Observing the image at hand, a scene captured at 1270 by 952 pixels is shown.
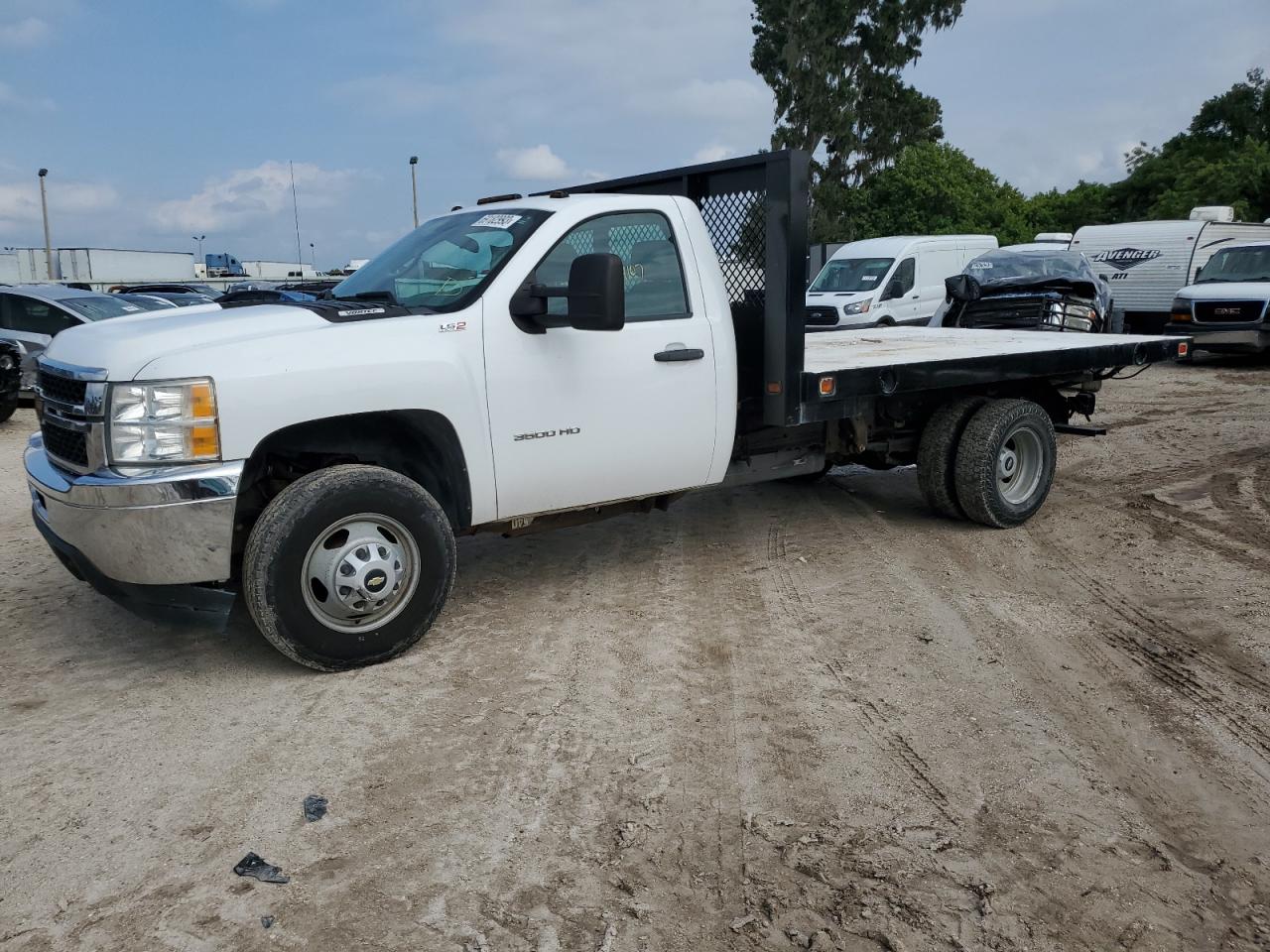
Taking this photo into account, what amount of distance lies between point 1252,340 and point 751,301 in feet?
46.9

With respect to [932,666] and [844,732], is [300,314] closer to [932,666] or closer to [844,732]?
[844,732]

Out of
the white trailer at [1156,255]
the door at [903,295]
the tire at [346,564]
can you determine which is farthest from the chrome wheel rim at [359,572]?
the white trailer at [1156,255]

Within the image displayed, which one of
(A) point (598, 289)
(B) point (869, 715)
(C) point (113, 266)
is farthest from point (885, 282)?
(C) point (113, 266)

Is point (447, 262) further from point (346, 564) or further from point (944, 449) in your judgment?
point (944, 449)

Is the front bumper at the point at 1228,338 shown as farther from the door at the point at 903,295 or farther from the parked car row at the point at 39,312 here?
the parked car row at the point at 39,312

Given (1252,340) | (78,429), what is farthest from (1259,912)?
(1252,340)

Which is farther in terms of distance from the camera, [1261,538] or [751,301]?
[1261,538]

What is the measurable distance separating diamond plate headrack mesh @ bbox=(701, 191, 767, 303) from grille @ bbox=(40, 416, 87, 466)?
322 cm

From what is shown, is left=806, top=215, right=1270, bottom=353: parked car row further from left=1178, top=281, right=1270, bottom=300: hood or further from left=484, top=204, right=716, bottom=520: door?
left=484, top=204, right=716, bottom=520: door

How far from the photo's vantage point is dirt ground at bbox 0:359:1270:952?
2.87 m

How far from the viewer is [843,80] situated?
35.3 m

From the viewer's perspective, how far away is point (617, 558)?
6305 mm

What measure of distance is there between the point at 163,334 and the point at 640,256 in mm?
2275

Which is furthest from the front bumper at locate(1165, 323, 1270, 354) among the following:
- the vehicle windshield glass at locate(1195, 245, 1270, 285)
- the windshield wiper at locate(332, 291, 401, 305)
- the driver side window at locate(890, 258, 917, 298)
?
the windshield wiper at locate(332, 291, 401, 305)
